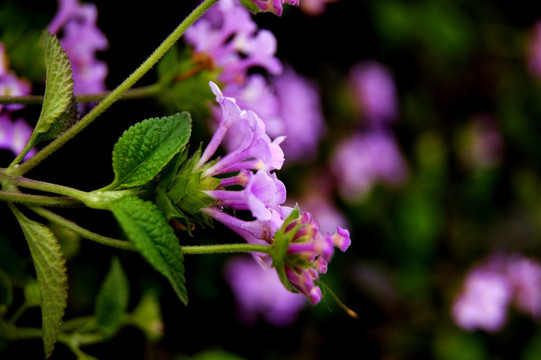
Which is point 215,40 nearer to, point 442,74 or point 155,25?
point 155,25

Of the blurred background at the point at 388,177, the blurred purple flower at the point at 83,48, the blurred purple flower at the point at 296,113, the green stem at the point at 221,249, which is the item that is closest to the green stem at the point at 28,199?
the green stem at the point at 221,249

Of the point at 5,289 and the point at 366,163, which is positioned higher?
the point at 5,289

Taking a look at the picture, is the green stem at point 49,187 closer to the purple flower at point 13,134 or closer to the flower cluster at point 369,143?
the purple flower at point 13,134

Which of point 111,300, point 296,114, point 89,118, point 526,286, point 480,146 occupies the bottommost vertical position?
point 526,286

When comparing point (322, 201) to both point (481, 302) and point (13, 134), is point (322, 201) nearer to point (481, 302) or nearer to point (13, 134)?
point (481, 302)

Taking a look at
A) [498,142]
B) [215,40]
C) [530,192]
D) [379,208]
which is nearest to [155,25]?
[215,40]

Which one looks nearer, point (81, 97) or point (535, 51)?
point (81, 97)

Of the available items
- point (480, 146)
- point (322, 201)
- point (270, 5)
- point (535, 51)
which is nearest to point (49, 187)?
point (270, 5)

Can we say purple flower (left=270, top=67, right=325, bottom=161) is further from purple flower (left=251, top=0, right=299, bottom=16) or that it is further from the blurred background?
purple flower (left=251, top=0, right=299, bottom=16)

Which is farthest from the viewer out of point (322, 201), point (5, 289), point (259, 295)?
point (322, 201)
